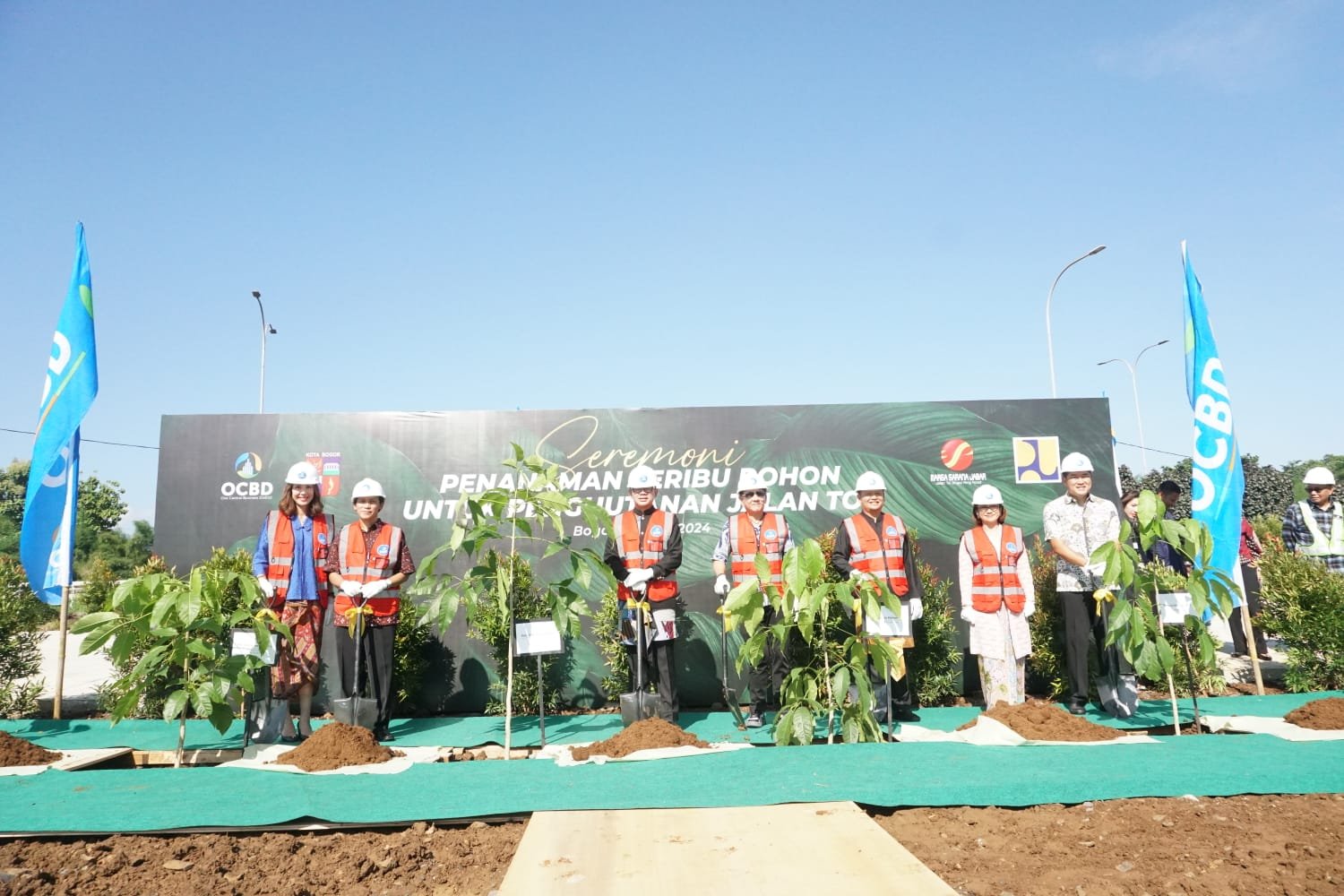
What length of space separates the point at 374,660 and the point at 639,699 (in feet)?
6.25

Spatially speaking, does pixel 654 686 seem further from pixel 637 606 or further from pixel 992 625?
pixel 992 625

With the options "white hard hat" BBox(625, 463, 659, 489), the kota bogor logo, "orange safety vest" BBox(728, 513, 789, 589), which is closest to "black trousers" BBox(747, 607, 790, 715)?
"orange safety vest" BBox(728, 513, 789, 589)

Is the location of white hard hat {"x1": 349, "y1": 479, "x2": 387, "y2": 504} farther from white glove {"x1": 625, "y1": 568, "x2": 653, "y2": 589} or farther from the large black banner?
white glove {"x1": 625, "y1": 568, "x2": 653, "y2": 589}

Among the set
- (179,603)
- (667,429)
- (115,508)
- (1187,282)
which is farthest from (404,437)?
(115,508)

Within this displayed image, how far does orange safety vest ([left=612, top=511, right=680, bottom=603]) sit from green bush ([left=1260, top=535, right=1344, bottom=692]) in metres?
4.78

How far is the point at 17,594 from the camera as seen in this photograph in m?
6.28

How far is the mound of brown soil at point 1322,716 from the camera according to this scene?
15.0 ft

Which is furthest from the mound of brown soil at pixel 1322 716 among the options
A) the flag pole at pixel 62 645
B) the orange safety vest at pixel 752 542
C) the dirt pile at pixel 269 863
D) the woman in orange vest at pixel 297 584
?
the flag pole at pixel 62 645

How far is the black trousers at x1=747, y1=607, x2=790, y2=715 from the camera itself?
5688 mm

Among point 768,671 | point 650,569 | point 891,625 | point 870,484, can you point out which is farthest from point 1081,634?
point 650,569

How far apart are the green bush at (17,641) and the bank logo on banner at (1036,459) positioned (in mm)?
8044

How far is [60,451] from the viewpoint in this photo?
6047 millimetres

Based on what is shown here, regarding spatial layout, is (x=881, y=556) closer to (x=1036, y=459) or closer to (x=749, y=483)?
(x=749, y=483)

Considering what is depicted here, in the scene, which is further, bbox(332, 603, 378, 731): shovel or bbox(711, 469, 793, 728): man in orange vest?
bbox(711, 469, 793, 728): man in orange vest
